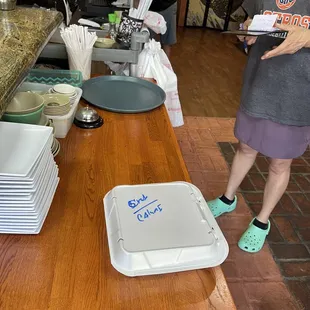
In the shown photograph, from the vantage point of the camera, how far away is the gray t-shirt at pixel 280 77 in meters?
1.37

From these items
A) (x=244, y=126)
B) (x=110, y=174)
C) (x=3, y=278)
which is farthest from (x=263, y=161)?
(x=3, y=278)

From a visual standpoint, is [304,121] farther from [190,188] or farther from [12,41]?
[12,41]

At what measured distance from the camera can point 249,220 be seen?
7.03ft

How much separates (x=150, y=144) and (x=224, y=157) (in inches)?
63.0

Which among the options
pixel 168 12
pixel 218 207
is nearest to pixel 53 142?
pixel 218 207

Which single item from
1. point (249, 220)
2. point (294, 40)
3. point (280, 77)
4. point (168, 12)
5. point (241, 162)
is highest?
point (294, 40)

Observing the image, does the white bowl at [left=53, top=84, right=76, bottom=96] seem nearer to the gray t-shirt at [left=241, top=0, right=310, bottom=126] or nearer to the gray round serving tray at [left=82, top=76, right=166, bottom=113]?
the gray round serving tray at [left=82, top=76, right=166, bottom=113]

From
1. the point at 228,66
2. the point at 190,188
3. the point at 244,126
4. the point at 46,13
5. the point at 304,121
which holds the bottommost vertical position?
the point at 228,66

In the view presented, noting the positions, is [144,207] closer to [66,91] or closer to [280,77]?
[66,91]

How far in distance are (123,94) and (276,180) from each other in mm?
843

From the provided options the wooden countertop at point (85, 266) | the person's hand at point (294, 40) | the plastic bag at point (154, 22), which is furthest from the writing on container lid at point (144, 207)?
the plastic bag at point (154, 22)

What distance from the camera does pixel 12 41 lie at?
96 centimetres

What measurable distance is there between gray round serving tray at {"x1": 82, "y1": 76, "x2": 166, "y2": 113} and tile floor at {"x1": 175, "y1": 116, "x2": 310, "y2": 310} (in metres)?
0.93

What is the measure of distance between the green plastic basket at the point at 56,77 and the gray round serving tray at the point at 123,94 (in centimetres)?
6
